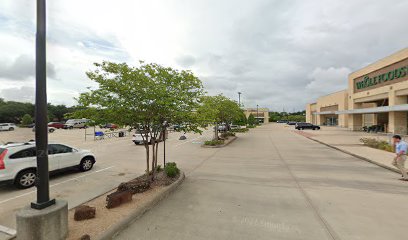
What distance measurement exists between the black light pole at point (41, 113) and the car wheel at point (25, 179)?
4.57 m

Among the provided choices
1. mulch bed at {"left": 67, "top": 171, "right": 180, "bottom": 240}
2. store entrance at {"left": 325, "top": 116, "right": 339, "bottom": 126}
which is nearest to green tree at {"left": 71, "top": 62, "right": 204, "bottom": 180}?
mulch bed at {"left": 67, "top": 171, "right": 180, "bottom": 240}

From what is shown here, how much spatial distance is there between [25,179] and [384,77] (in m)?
40.2

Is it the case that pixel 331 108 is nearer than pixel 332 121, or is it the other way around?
pixel 331 108

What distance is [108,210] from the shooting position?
4934 millimetres

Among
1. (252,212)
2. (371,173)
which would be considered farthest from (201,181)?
(371,173)

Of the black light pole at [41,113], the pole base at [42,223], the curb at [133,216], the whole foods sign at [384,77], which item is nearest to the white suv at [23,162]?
the pole base at [42,223]

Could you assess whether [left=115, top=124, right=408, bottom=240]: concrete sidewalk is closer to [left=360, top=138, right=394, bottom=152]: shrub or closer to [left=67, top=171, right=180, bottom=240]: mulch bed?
[left=67, top=171, right=180, bottom=240]: mulch bed

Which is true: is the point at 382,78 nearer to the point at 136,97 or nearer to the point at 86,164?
the point at 136,97

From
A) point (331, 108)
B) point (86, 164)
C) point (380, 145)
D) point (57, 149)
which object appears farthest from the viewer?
point (331, 108)

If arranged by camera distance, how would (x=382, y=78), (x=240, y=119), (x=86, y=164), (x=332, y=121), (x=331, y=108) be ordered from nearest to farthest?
(x=86, y=164) → (x=240, y=119) → (x=382, y=78) → (x=331, y=108) → (x=332, y=121)

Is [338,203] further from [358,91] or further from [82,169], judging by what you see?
[358,91]

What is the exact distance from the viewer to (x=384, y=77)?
29438 mm

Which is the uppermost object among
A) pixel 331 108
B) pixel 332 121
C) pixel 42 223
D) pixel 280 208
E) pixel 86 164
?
pixel 331 108

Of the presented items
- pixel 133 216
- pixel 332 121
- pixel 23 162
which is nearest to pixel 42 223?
pixel 133 216
